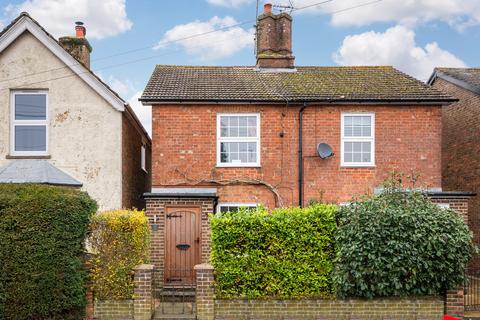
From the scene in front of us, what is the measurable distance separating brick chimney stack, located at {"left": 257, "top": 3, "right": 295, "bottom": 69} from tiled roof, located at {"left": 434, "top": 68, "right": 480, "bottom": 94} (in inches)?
254

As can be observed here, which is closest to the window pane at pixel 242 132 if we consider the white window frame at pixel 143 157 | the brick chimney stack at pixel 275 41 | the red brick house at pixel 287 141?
the red brick house at pixel 287 141

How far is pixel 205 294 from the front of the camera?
35.7ft

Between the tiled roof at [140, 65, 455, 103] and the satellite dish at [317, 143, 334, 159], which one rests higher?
the tiled roof at [140, 65, 455, 103]

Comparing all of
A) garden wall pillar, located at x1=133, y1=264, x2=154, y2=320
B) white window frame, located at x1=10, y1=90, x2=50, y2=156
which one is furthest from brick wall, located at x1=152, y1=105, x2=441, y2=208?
garden wall pillar, located at x1=133, y1=264, x2=154, y2=320

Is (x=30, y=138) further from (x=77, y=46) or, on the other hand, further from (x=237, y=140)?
(x=237, y=140)

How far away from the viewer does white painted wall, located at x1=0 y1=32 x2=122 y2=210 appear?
15.9 meters

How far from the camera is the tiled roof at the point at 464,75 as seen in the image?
18.6m

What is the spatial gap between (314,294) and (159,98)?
319 inches

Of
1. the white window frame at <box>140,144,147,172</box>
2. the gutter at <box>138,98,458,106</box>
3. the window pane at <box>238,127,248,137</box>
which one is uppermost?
the gutter at <box>138,98,458,106</box>

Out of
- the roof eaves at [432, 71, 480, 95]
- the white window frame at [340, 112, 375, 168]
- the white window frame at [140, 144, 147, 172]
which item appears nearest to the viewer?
the white window frame at [340, 112, 375, 168]

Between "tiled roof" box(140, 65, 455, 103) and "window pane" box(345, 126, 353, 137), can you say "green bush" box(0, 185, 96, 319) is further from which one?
"window pane" box(345, 126, 353, 137)

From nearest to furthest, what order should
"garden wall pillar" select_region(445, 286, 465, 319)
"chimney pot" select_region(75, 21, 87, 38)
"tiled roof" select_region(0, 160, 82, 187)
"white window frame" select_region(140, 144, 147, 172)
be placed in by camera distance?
1. "garden wall pillar" select_region(445, 286, 465, 319)
2. "tiled roof" select_region(0, 160, 82, 187)
3. "chimney pot" select_region(75, 21, 87, 38)
4. "white window frame" select_region(140, 144, 147, 172)

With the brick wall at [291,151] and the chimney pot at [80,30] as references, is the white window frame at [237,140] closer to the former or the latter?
the brick wall at [291,151]

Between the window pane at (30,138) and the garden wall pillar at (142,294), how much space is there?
7082mm
